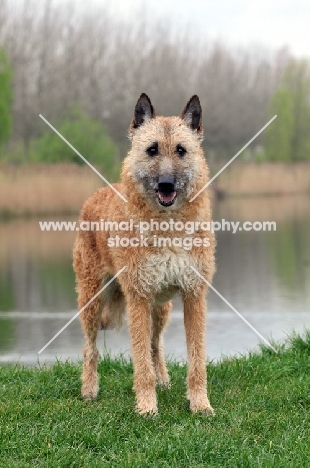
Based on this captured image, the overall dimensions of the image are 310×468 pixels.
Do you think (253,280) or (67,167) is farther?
(67,167)

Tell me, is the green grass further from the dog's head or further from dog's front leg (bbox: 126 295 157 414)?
the dog's head

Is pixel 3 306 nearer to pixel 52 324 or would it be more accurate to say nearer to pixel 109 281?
pixel 52 324

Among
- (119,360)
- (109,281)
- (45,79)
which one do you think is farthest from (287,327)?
(45,79)

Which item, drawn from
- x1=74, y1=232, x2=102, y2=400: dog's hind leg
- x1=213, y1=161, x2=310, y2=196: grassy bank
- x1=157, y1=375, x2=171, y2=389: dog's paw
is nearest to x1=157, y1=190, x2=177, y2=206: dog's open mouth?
x1=74, y1=232, x2=102, y2=400: dog's hind leg

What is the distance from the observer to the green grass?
15.0ft

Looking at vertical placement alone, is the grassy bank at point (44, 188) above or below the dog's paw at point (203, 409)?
above

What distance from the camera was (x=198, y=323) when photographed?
5676 millimetres

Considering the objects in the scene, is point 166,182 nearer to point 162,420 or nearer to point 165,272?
point 165,272

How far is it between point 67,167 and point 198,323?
58.4 feet

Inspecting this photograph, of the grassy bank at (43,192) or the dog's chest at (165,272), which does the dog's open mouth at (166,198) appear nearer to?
the dog's chest at (165,272)

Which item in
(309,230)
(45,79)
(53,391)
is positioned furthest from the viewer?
(45,79)

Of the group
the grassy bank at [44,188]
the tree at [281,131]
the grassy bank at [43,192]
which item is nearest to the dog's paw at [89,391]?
the grassy bank at [44,188]

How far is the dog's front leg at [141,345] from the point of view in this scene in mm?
5559

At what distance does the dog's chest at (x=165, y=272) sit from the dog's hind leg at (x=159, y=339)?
3.12ft
